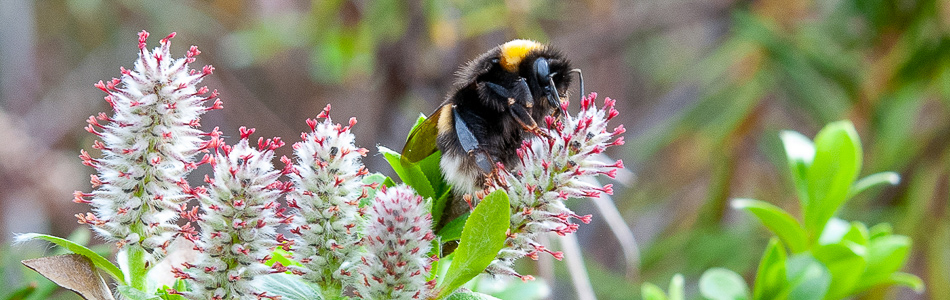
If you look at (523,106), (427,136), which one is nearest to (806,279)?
(523,106)

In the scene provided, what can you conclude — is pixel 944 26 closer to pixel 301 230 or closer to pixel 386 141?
pixel 386 141

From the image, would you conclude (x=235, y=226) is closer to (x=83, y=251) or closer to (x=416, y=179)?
(x=83, y=251)

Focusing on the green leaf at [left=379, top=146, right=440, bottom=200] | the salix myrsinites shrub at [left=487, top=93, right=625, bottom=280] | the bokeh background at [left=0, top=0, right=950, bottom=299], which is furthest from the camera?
the bokeh background at [left=0, top=0, right=950, bottom=299]

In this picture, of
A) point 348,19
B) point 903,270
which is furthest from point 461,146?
point 903,270

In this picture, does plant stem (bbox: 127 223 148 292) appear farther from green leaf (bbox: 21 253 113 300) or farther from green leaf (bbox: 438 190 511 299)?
green leaf (bbox: 438 190 511 299)

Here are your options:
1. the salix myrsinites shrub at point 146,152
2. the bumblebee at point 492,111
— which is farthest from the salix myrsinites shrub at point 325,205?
the bumblebee at point 492,111

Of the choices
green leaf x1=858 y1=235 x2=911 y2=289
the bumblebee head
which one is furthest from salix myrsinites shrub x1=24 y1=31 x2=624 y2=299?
green leaf x1=858 y1=235 x2=911 y2=289

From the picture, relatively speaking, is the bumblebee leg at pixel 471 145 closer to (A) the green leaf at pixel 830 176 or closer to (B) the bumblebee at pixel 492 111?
(B) the bumblebee at pixel 492 111
